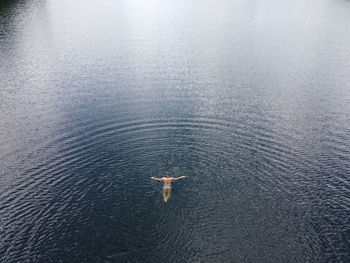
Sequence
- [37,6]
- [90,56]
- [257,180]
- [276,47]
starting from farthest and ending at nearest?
[37,6]
[276,47]
[90,56]
[257,180]

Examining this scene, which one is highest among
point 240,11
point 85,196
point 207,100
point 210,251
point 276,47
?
point 240,11

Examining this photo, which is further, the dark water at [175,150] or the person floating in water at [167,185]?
the person floating in water at [167,185]

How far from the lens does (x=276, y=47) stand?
7238 centimetres

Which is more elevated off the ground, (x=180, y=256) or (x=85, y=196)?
(x=85, y=196)

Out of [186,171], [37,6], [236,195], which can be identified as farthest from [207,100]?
[37,6]

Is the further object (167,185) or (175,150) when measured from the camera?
(175,150)

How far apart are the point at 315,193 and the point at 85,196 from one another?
21147 millimetres

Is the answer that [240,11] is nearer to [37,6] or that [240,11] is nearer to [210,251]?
[37,6]

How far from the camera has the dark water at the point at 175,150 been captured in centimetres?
2441

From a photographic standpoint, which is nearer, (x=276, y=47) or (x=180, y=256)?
(x=180, y=256)

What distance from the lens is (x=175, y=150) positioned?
35.5m

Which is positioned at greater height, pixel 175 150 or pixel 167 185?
pixel 175 150

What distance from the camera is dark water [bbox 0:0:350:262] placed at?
2441cm

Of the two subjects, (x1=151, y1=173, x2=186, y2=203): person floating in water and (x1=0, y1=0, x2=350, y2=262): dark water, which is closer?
(x1=0, y1=0, x2=350, y2=262): dark water
